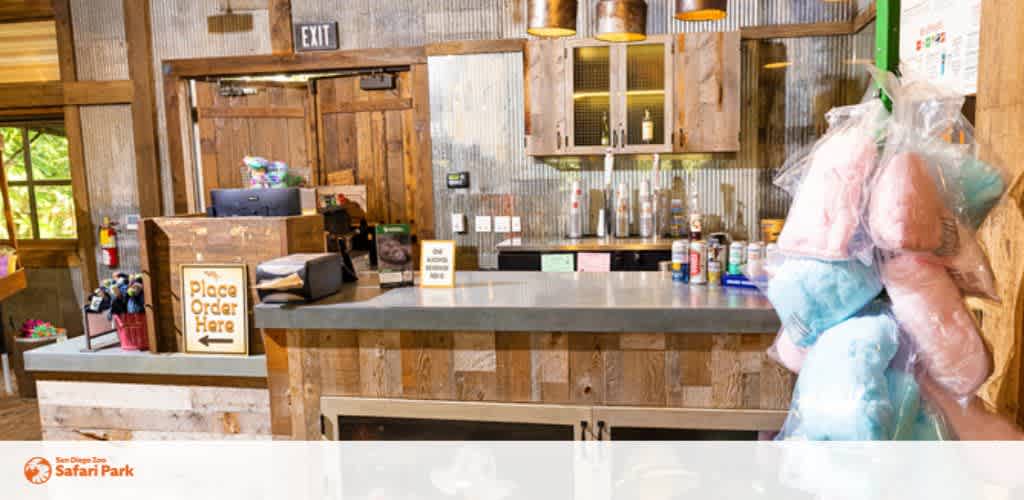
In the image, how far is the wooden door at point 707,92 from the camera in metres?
4.20

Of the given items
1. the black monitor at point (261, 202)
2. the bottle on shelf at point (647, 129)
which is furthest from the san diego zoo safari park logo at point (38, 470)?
the bottle on shelf at point (647, 129)

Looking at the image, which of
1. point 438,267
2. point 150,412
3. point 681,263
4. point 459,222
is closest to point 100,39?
point 459,222

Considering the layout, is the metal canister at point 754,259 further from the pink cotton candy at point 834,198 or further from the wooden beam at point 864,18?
the wooden beam at point 864,18

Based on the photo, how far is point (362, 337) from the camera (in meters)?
2.06

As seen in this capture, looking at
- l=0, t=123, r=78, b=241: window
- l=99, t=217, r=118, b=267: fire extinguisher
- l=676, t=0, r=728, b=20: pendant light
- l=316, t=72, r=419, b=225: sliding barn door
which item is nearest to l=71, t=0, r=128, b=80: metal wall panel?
l=0, t=123, r=78, b=241: window

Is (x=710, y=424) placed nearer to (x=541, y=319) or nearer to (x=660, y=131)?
(x=541, y=319)

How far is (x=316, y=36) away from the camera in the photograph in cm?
482

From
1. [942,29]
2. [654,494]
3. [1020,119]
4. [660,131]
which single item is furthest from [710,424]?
[660,131]

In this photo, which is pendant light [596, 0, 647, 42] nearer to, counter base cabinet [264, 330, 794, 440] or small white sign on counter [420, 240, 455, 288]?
small white sign on counter [420, 240, 455, 288]

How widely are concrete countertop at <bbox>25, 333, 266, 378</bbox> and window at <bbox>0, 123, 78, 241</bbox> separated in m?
3.40

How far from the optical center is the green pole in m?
1.39

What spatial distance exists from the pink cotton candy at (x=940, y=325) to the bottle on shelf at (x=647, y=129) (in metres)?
3.20

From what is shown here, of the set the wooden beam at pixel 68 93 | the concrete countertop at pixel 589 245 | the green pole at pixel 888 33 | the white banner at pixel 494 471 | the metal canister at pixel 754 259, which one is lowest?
the white banner at pixel 494 471

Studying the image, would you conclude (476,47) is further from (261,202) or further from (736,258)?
(736,258)
